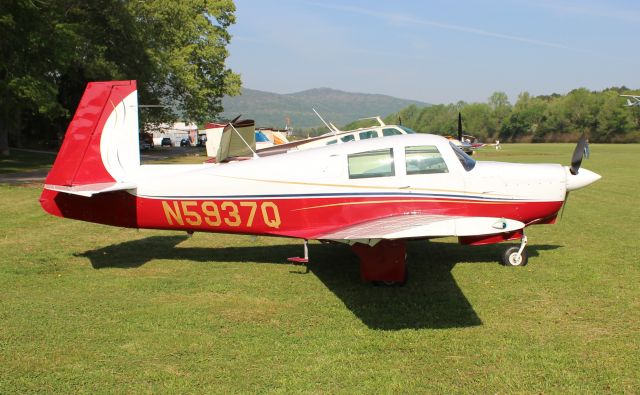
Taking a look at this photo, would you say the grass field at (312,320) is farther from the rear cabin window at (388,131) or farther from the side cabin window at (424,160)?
the rear cabin window at (388,131)

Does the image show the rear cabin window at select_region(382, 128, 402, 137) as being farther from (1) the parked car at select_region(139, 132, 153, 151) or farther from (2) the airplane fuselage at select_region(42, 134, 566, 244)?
(1) the parked car at select_region(139, 132, 153, 151)

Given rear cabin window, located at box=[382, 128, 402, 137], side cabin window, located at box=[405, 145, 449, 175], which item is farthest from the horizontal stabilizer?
rear cabin window, located at box=[382, 128, 402, 137]

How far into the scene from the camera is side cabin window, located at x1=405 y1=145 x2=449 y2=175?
730 centimetres

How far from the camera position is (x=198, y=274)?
7848 mm

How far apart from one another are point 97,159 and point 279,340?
165 inches

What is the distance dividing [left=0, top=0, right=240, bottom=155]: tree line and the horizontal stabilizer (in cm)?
463

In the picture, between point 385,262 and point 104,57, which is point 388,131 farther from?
point 104,57

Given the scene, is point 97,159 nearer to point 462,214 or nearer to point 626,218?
point 462,214

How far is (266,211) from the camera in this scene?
749cm

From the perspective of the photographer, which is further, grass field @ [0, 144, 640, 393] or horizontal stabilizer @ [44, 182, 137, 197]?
horizontal stabilizer @ [44, 182, 137, 197]

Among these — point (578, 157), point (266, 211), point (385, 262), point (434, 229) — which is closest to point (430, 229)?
point (434, 229)

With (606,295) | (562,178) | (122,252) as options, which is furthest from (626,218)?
(122,252)

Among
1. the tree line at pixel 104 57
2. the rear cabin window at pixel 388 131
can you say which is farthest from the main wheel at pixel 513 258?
the rear cabin window at pixel 388 131

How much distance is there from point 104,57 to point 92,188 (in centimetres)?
3084
